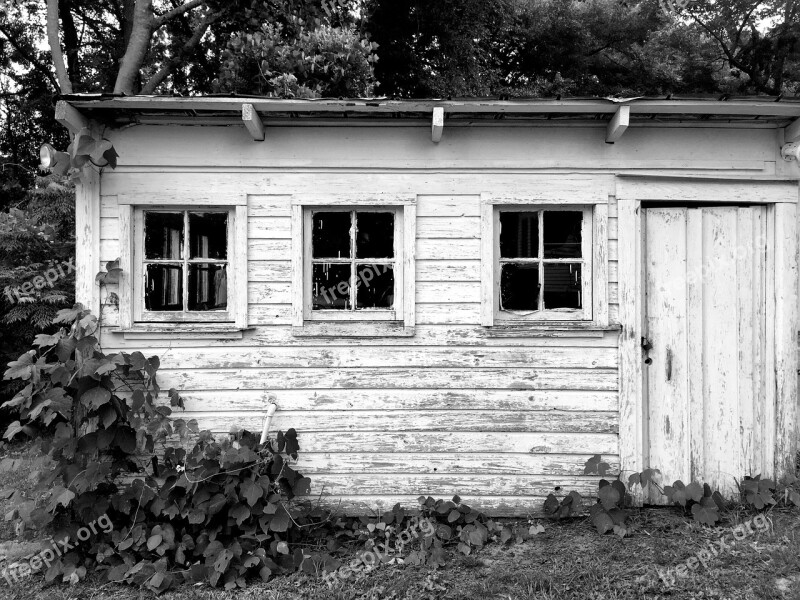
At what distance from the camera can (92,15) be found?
455 inches

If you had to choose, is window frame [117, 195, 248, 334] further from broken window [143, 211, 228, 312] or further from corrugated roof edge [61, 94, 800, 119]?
corrugated roof edge [61, 94, 800, 119]

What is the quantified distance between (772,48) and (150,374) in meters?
14.1

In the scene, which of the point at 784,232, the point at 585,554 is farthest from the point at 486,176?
the point at 585,554

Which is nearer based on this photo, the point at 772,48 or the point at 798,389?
the point at 798,389

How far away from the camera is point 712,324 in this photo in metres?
4.20

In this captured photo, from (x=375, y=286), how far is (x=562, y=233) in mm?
1500

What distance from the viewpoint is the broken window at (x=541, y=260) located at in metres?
4.18

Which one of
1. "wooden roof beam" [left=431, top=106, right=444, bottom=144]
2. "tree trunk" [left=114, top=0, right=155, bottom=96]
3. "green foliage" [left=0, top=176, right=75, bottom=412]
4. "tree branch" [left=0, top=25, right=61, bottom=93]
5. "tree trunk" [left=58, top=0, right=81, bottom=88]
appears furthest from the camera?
"tree trunk" [left=58, top=0, right=81, bottom=88]

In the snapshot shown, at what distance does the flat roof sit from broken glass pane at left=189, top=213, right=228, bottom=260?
0.71 meters

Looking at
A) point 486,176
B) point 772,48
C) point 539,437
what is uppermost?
point 772,48

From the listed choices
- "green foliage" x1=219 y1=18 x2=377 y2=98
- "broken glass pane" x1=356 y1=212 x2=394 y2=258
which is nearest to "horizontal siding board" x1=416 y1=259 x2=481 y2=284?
"broken glass pane" x1=356 y1=212 x2=394 y2=258

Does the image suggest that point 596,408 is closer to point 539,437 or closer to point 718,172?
point 539,437

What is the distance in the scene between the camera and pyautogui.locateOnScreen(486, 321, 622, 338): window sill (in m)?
4.09

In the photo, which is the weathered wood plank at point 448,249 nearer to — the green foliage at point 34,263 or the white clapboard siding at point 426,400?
the white clapboard siding at point 426,400
